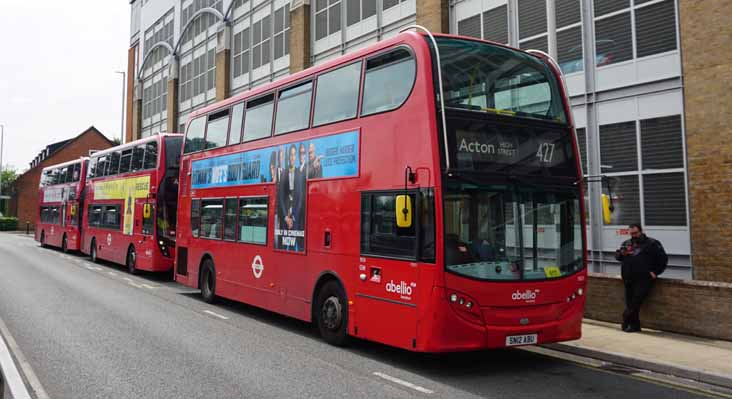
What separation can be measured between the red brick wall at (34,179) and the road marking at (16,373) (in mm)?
65945

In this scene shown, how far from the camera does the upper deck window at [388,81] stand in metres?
7.39

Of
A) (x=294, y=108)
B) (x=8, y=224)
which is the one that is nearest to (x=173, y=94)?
(x=294, y=108)

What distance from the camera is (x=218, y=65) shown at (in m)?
30.5

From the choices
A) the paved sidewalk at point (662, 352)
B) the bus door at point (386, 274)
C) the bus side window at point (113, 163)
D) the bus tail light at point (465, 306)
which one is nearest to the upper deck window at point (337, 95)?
the bus door at point (386, 274)

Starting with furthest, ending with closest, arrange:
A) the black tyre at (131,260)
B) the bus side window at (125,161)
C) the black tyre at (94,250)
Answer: the black tyre at (94,250) → the bus side window at (125,161) → the black tyre at (131,260)

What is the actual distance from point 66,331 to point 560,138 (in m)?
7.90

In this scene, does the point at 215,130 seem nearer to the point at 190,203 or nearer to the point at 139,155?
the point at 190,203

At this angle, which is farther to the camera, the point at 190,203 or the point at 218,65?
the point at 218,65

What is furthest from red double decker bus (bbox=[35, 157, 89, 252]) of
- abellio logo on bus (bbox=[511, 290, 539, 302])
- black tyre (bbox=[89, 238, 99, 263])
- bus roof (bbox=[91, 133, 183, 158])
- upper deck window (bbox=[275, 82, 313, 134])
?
abellio logo on bus (bbox=[511, 290, 539, 302])

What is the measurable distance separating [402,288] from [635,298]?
15.4 feet

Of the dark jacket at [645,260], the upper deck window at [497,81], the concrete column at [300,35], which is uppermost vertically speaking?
the concrete column at [300,35]

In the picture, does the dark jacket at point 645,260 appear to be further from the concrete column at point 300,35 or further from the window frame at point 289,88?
the concrete column at point 300,35

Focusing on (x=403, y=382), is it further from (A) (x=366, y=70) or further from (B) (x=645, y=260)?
(B) (x=645, y=260)

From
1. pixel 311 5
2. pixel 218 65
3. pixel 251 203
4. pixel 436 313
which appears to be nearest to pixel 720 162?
pixel 436 313
